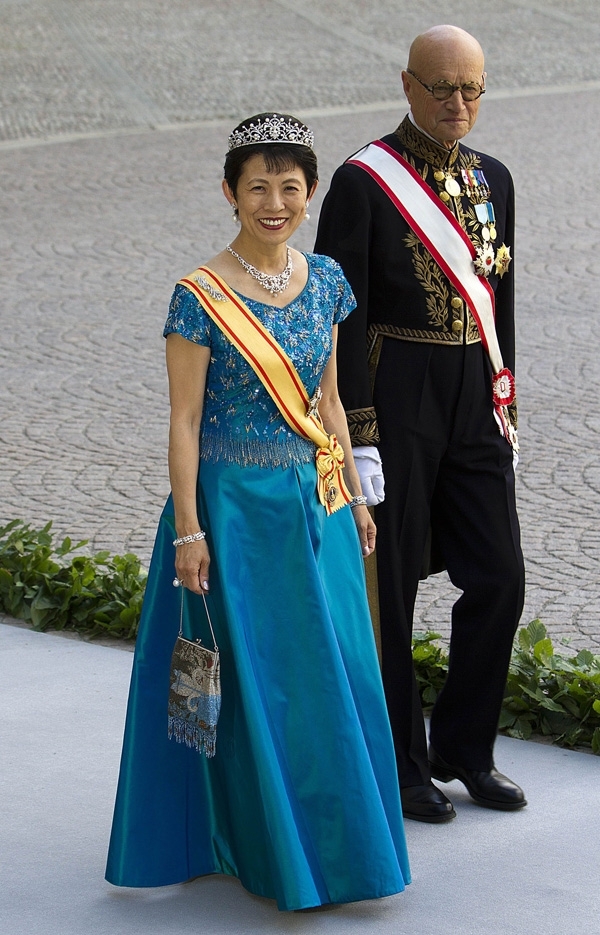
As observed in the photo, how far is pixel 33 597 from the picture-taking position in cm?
541

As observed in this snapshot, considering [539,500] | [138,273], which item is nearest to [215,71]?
[138,273]

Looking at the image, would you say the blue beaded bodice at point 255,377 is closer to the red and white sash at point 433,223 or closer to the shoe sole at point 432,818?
the red and white sash at point 433,223

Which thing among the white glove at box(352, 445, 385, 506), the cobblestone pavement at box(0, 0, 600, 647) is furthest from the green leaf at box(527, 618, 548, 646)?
the white glove at box(352, 445, 385, 506)

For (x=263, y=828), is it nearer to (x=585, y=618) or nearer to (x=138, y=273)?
(x=585, y=618)

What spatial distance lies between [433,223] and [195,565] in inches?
42.9

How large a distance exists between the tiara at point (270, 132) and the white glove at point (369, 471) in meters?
0.79

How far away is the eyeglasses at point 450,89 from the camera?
3.56m

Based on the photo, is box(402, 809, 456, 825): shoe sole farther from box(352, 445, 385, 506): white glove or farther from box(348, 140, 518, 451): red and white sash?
box(348, 140, 518, 451): red and white sash

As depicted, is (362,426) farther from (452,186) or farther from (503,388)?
(452,186)

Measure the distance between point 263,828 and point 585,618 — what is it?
7.64 ft

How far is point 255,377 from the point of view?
3227 mm

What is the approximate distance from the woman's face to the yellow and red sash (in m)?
0.15

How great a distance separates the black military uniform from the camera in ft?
12.0

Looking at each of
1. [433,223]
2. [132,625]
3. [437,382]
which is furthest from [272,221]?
[132,625]
